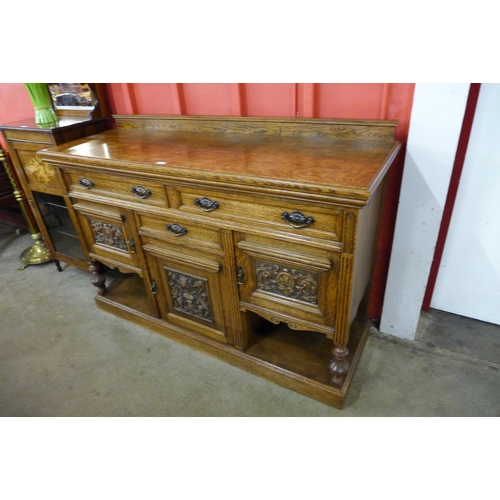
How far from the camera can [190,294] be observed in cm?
175

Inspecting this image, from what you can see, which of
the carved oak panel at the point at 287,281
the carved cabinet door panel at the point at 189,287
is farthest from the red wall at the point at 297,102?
the carved cabinet door panel at the point at 189,287

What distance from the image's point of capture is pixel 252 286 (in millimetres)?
1488

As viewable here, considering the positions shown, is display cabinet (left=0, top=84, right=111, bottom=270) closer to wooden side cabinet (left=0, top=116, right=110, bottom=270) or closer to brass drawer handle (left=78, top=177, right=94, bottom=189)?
wooden side cabinet (left=0, top=116, right=110, bottom=270)

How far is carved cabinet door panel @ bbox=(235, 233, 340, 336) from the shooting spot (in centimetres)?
128

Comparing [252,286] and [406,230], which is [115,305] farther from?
[406,230]

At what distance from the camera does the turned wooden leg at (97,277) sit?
210 cm

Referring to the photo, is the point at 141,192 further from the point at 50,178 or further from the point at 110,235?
the point at 50,178

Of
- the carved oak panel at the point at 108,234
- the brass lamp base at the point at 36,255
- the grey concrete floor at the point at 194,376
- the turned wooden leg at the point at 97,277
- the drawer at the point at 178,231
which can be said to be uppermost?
the drawer at the point at 178,231

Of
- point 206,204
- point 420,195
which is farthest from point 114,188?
point 420,195

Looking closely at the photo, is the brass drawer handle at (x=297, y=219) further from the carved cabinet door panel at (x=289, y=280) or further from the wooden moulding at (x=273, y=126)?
the wooden moulding at (x=273, y=126)

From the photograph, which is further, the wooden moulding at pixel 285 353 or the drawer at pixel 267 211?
the wooden moulding at pixel 285 353

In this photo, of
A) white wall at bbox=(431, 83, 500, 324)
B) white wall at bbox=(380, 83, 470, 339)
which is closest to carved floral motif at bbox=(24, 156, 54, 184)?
white wall at bbox=(380, 83, 470, 339)
